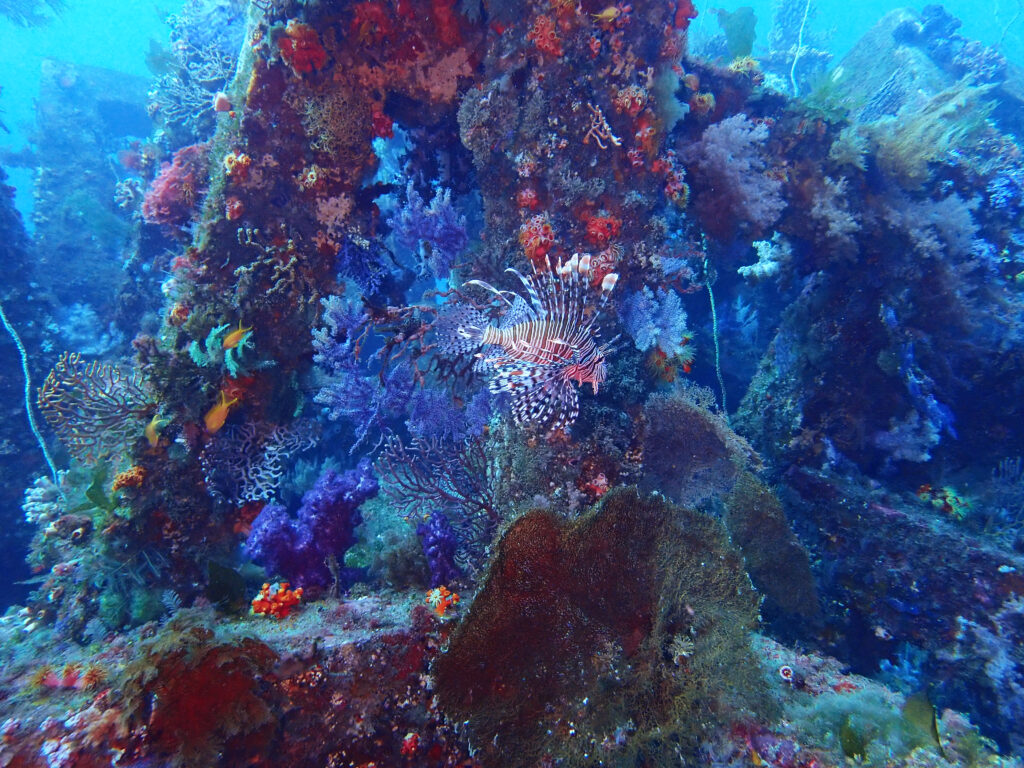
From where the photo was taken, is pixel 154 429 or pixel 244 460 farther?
pixel 244 460

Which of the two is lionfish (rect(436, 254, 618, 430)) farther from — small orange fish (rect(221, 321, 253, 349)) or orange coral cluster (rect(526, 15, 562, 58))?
orange coral cluster (rect(526, 15, 562, 58))

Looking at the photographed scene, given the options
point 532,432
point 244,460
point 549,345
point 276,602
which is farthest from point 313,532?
point 549,345

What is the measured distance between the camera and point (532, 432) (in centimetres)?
417

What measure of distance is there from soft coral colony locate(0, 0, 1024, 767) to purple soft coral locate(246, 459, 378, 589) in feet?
0.12

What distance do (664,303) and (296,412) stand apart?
4.22 meters

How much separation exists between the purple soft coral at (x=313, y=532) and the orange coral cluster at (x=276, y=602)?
2.98 ft

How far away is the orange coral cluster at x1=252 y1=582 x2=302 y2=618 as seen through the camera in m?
3.27

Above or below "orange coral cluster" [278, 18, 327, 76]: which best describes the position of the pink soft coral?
below

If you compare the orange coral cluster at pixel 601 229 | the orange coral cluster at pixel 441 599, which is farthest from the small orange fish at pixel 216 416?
the orange coral cluster at pixel 601 229

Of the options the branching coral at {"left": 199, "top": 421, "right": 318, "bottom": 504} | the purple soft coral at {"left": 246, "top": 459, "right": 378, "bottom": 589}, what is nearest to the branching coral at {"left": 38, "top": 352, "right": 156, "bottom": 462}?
the branching coral at {"left": 199, "top": 421, "right": 318, "bottom": 504}

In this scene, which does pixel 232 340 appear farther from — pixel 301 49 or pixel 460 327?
pixel 301 49

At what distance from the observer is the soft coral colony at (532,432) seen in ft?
8.00

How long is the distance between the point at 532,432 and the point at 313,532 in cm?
258

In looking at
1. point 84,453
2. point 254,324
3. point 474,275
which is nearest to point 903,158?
point 474,275
